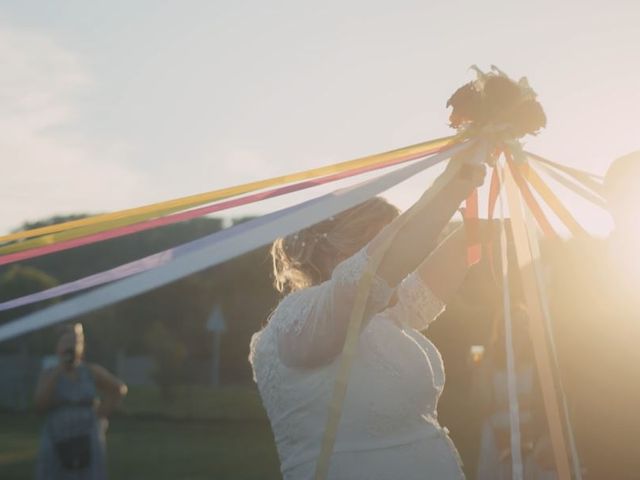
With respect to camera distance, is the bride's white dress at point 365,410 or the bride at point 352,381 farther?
the bride's white dress at point 365,410

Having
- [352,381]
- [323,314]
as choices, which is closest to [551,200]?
[352,381]

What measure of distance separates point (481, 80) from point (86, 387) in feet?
17.3

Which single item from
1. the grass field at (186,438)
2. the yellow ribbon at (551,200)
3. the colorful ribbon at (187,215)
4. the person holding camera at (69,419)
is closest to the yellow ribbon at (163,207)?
the colorful ribbon at (187,215)

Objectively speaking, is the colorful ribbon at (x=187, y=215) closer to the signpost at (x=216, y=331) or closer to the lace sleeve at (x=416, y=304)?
the lace sleeve at (x=416, y=304)

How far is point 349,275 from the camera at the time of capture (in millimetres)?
2324

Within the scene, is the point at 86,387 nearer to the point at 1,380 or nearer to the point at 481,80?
the point at 481,80

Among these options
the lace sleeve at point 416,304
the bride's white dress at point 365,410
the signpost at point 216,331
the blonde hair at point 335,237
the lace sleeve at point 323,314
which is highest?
the signpost at point 216,331

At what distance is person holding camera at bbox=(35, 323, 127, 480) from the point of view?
7.04 metres

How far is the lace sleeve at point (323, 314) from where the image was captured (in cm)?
233

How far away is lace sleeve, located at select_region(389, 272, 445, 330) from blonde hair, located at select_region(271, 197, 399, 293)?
391 mm

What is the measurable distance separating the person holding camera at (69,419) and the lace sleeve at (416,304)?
440cm

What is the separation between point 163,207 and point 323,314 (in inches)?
24.1

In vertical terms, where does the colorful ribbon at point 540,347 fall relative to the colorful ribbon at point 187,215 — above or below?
below

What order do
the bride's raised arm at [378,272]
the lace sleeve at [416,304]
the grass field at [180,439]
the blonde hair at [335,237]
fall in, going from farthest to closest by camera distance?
the grass field at [180,439]
the lace sleeve at [416,304]
the blonde hair at [335,237]
the bride's raised arm at [378,272]
